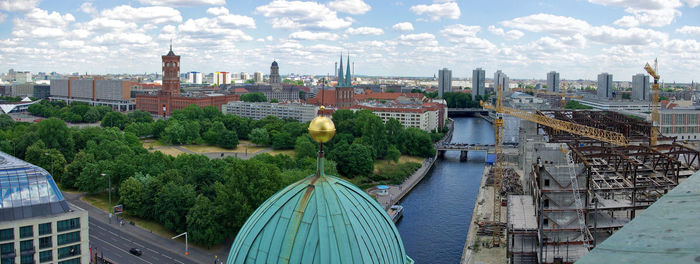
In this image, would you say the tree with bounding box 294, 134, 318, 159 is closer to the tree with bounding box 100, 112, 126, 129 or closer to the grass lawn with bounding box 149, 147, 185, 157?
the grass lawn with bounding box 149, 147, 185, 157

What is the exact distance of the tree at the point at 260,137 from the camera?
74250mm

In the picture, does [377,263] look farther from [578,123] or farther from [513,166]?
[513,166]

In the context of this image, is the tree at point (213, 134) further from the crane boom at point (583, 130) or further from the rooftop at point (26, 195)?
the rooftop at point (26, 195)

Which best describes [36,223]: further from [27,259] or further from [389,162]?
[389,162]

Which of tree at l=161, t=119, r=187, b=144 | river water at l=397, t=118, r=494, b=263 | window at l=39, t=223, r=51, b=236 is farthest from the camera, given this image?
tree at l=161, t=119, r=187, b=144

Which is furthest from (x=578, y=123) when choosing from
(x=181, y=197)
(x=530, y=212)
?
(x=181, y=197)

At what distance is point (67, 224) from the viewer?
26.2 metres

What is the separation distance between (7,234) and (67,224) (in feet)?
7.90

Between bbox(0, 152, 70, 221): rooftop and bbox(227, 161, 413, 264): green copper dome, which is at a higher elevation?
bbox(227, 161, 413, 264): green copper dome

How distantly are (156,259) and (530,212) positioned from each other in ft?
77.1

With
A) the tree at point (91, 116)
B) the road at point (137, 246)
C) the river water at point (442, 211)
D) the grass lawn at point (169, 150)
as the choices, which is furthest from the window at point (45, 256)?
the tree at point (91, 116)

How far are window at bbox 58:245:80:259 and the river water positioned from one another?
A: 62.0 ft

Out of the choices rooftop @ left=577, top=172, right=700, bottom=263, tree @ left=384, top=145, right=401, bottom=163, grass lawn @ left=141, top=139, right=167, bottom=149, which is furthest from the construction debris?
rooftop @ left=577, top=172, right=700, bottom=263

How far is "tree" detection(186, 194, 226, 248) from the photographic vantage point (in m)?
33.6
